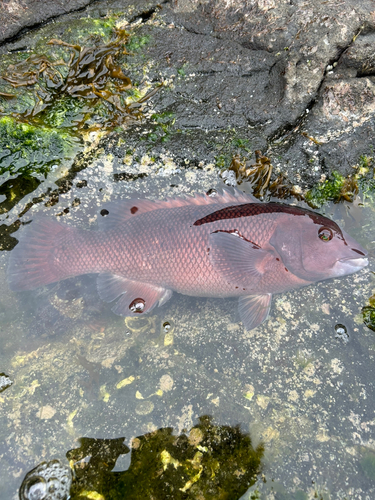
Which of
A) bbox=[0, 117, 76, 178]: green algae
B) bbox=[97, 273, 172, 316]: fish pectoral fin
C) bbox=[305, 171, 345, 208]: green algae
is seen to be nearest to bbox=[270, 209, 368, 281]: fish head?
bbox=[305, 171, 345, 208]: green algae

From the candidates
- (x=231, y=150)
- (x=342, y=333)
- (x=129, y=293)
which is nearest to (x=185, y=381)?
(x=129, y=293)

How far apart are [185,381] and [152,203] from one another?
155 centimetres

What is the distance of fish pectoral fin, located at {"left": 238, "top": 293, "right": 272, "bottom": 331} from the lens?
9.16 ft

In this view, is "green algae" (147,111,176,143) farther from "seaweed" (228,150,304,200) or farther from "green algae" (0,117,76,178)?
"green algae" (0,117,76,178)

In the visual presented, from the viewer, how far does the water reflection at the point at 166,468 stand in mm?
2160

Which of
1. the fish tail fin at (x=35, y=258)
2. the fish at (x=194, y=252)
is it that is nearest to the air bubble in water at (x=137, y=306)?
the fish at (x=194, y=252)

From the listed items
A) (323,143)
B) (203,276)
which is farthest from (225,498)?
(323,143)

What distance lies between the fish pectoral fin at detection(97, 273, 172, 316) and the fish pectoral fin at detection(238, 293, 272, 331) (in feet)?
2.21

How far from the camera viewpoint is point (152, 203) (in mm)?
3010

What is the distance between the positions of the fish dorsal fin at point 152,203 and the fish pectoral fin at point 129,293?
0.50m

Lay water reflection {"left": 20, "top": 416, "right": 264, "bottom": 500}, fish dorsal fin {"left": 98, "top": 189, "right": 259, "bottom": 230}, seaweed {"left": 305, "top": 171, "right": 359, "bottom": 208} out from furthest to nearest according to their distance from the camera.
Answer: seaweed {"left": 305, "top": 171, "right": 359, "bottom": 208}
fish dorsal fin {"left": 98, "top": 189, "right": 259, "bottom": 230}
water reflection {"left": 20, "top": 416, "right": 264, "bottom": 500}

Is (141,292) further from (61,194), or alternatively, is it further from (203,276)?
(61,194)

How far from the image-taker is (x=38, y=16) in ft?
11.1

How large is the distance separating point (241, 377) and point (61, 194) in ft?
7.64
